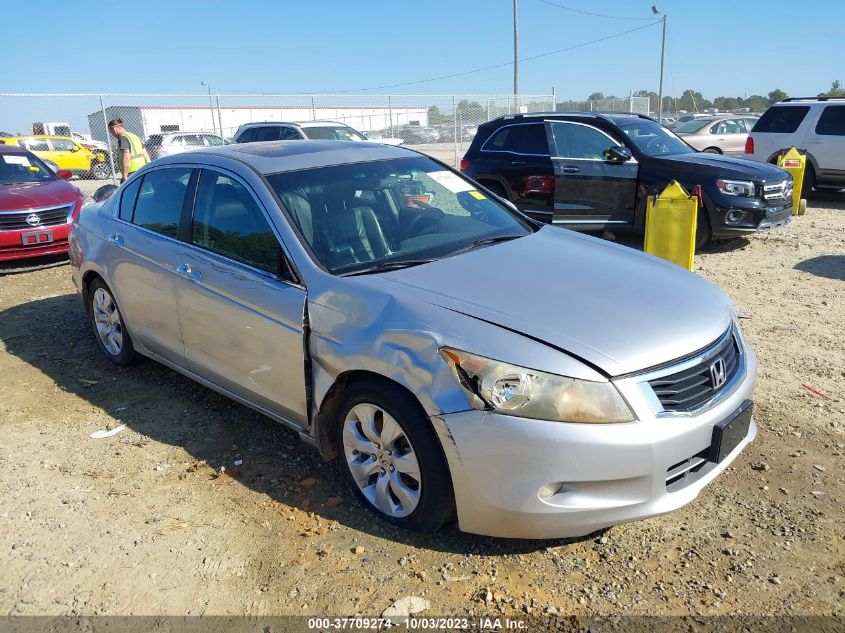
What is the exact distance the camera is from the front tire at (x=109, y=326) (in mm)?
5012

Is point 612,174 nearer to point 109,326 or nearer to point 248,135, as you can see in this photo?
point 109,326

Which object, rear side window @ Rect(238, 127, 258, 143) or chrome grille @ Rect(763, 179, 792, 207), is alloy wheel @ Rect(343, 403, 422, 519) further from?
rear side window @ Rect(238, 127, 258, 143)

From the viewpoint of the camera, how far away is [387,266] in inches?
133

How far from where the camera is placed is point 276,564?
2949mm

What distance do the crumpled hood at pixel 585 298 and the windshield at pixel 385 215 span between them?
21 centimetres

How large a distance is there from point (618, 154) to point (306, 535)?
687 centimetres

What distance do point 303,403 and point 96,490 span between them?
1.25m

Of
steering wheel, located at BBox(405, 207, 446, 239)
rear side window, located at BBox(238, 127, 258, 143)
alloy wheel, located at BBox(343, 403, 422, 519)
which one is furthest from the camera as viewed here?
rear side window, located at BBox(238, 127, 258, 143)

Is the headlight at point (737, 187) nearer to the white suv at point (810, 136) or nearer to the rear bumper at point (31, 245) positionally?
the white suv at point (810, 136)

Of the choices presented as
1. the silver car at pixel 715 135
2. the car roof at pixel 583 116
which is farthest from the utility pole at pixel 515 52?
the car roof at pixel 583 116

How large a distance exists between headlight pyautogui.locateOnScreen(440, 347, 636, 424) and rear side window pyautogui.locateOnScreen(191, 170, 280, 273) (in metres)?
1.36

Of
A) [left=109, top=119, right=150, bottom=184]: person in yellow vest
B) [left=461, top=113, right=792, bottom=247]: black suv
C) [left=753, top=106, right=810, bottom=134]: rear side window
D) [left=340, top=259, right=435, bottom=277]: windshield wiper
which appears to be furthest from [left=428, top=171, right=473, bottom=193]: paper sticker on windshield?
[left=753, top=106, right=810, bottom=134]: rear side window

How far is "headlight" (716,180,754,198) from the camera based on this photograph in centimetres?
824

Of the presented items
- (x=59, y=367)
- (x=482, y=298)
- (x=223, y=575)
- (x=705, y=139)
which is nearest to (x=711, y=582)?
(x=482, y=298)
